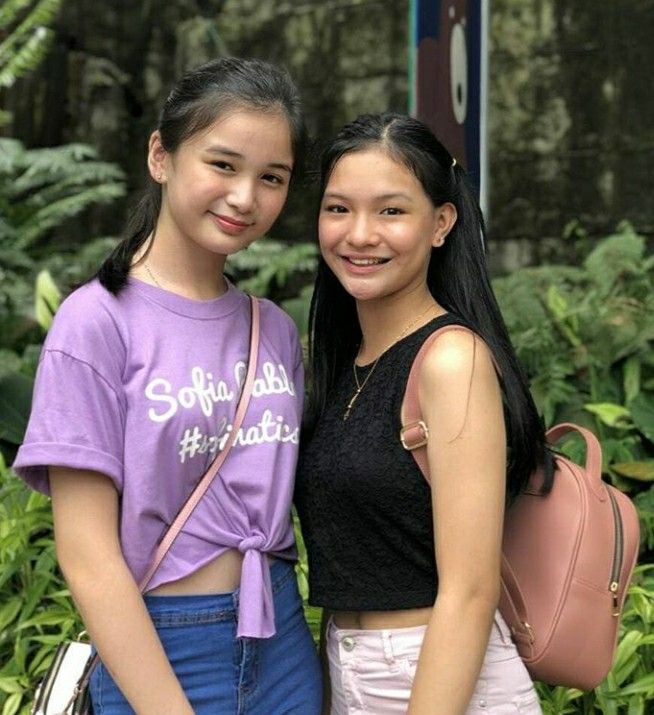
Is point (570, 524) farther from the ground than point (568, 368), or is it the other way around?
point (570, 524)

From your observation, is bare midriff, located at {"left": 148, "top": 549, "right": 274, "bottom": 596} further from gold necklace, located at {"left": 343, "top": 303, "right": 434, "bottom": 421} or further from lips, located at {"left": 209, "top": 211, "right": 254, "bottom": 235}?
lips, located at {"left": 209, "top": 211, "right": 254, "bottom": 235}

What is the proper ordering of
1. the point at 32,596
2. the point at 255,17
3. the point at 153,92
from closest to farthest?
the point at 32,596, the point at 255,17, the point at 153,92

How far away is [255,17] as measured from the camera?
7238mm

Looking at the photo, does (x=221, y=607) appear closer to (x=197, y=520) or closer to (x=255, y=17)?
(x=197, y=520)

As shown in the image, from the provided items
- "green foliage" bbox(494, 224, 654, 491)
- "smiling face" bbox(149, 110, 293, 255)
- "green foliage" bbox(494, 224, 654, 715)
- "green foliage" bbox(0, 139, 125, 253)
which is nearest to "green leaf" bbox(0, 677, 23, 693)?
"green foliage" bbox(494, 224, 654, 715)

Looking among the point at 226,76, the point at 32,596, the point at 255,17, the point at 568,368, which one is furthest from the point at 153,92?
the point at 226,76

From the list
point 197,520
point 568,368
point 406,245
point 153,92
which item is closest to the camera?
point 197,520

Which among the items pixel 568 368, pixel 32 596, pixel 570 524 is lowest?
pixel 32 596

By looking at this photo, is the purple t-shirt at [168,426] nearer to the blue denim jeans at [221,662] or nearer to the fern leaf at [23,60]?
the blue denim jeans at [221,662]

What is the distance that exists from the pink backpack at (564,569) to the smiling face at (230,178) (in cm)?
37

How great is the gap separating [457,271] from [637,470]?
2045 millimetres

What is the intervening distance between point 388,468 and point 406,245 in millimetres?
392

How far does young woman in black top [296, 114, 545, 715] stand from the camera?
1876 mm

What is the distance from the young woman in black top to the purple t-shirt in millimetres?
123
